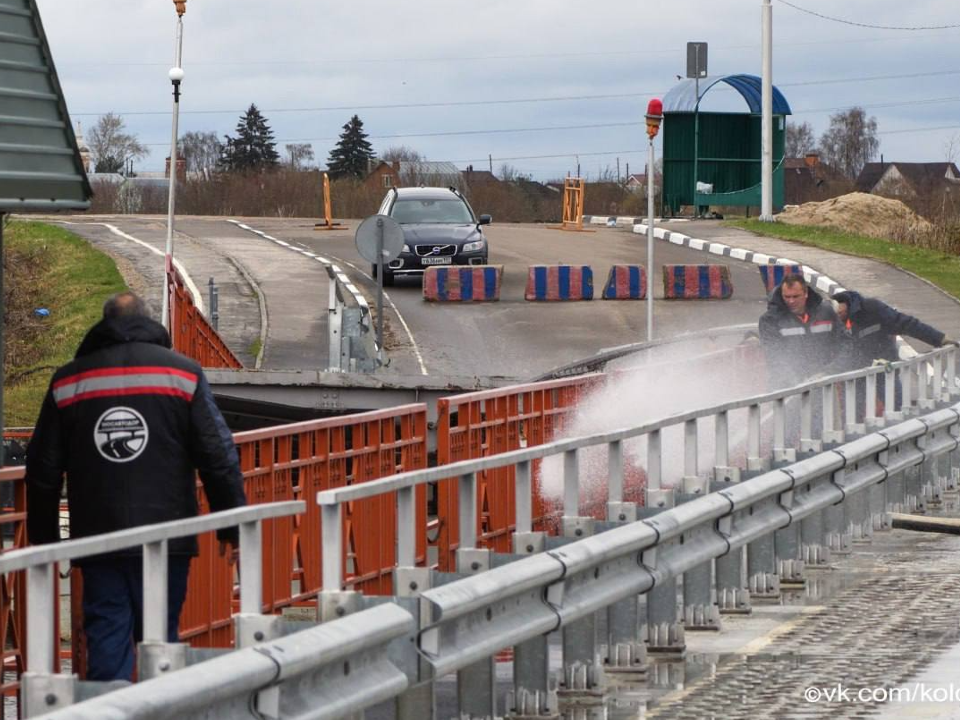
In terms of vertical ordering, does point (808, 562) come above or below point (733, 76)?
below

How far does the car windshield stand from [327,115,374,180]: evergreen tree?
112 meters

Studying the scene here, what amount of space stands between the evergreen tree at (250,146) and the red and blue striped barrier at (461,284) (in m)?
117

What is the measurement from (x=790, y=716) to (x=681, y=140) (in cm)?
4744

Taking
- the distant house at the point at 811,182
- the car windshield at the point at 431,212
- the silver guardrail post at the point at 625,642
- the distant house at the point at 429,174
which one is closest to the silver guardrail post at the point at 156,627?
the silver guardrail post at the point at 625,642

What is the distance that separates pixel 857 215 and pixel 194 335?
3519cm

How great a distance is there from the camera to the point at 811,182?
447 ft

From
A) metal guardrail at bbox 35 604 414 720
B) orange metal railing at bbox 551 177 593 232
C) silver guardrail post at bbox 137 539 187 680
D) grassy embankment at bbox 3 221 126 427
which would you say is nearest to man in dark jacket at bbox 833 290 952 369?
metal guardrail at bbox 35 604 414 720

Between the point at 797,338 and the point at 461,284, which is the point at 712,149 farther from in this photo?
the point at 797,338

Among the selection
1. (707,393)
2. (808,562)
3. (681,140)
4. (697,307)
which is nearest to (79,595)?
(808,562)

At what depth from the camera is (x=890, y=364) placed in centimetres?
1375

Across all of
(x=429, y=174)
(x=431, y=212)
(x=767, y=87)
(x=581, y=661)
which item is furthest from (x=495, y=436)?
(x=429, y=174)

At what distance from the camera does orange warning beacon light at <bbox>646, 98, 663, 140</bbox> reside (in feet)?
82.0

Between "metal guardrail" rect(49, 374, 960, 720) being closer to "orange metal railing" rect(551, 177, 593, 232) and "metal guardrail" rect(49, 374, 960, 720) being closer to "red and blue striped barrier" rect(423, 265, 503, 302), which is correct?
"red and blue striped barrier" rect(423, 265, 503, 302)

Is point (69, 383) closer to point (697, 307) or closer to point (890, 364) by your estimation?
point (890, 364)
